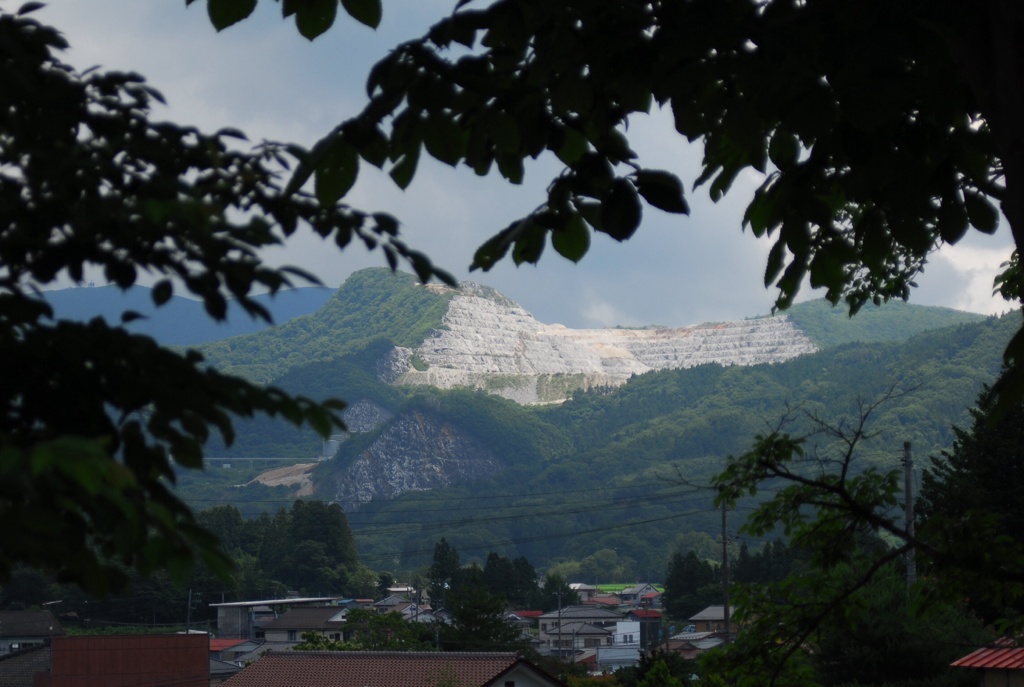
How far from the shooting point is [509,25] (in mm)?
3227

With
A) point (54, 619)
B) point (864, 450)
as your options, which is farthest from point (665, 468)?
point (54, 619)

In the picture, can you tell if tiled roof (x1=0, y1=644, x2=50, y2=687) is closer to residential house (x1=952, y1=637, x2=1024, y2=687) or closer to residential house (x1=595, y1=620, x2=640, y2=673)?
residential house (x1=595, y1=620, x2=640, y2=673)

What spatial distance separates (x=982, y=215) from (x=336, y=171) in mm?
1934

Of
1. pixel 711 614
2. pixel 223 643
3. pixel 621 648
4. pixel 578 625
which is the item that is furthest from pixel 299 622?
pixel 711 614

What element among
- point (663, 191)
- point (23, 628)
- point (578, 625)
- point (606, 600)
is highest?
point (663, 191)

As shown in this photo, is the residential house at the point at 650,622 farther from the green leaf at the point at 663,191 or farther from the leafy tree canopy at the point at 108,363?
the leafy tree canopy at the point at 108,363

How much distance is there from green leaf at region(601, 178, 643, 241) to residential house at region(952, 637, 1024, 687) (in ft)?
37.8

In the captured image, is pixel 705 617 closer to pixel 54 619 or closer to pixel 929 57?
pixel 54 619

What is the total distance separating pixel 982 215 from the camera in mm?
3404

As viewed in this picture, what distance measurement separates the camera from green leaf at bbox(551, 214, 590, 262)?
341 cm

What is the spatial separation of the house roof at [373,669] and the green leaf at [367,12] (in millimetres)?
29256

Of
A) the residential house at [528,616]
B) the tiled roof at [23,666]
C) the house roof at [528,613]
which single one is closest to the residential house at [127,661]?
the tiled roof at [23,666]

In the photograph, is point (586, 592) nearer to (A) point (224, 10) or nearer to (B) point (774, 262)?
(B) point (774, 262)

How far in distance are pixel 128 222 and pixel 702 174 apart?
2.10 metres
